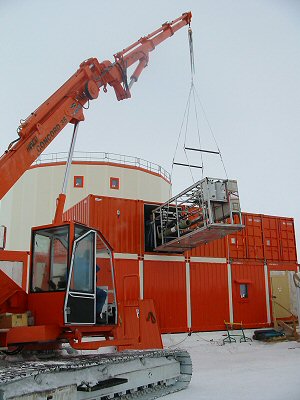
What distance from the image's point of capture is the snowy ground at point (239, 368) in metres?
7.11

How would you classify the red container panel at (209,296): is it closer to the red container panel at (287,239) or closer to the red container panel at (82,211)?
the red container panel at (287,239)

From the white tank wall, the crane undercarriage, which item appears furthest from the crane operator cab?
the white tank wall

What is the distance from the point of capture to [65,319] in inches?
236

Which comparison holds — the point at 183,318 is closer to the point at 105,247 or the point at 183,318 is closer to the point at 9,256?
the point at 9,256

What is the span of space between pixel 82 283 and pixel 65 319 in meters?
0.71

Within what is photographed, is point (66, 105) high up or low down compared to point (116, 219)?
up

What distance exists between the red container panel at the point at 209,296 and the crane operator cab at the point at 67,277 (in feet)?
30.2

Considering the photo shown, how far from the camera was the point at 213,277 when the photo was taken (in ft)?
54.5

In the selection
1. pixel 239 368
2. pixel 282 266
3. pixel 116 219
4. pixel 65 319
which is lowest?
pixel 239 368

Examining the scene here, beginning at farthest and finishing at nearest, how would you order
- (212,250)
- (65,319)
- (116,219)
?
(212,250), (116,219), (65,319)

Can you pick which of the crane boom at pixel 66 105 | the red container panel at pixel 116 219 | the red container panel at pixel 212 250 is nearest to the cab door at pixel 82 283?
the crane boom at pixel 66 105

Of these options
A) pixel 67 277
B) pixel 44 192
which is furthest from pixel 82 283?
pixel 44 192

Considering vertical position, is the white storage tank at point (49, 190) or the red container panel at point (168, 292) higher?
the white storage tank at point (49, 190)

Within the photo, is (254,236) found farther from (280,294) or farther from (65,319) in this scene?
(65,319)
